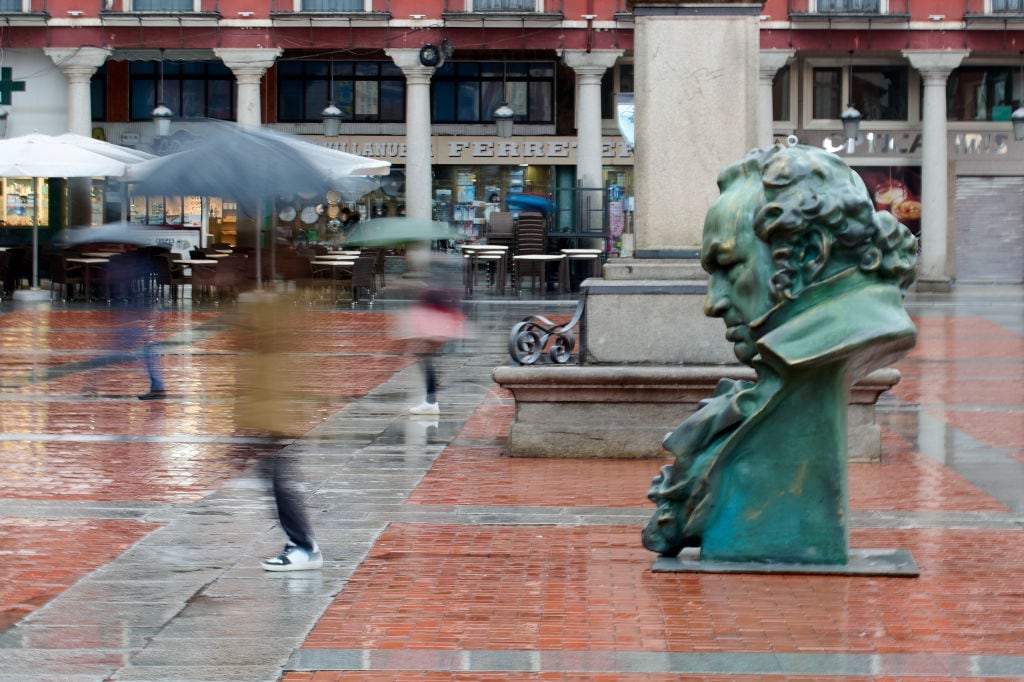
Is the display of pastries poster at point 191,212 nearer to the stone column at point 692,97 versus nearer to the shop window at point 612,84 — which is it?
the shop window at point 612,84

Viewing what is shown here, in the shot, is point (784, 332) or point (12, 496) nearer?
point (784, 332)

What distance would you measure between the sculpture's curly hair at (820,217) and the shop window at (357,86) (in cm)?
3462

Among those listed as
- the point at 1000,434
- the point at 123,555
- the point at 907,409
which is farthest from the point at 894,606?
the point at 907,409

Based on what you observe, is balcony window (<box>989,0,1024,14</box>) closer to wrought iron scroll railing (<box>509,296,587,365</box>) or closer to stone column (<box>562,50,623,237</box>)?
stone column (<box>562,50,623,237</box>)

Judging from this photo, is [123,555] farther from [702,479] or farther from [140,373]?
[140,373]

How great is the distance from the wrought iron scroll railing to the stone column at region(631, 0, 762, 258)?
0.81 m

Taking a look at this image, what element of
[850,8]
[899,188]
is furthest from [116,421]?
[899,188]

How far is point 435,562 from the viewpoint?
750 centimetres

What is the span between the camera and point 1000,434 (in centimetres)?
1212

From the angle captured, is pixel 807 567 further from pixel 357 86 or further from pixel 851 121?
pixel 357 86

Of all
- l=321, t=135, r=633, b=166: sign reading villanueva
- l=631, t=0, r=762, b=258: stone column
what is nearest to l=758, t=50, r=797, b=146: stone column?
l=321, t=135, r=633, b=166: sign reading villanueva

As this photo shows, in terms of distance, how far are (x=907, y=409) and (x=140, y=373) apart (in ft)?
24.4

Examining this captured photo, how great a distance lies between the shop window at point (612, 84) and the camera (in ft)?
133

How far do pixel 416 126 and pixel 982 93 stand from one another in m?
13.5
